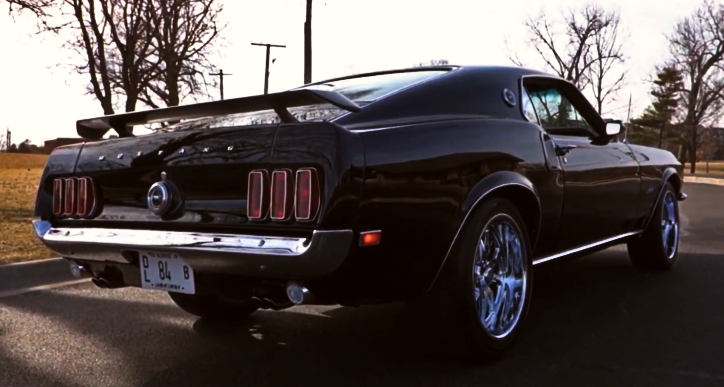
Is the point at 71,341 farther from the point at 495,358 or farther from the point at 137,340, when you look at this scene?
the point at 495,358

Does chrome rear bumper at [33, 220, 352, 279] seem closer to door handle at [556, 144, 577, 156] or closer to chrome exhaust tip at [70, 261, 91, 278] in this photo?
chrome exhaust tip at [70, 261, 91, 278]

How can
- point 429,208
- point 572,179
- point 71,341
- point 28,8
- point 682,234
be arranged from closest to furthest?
point 429,208 → point 71,341 → point 572,179 → point 682,234 → point 28,8

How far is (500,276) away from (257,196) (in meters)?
1.37

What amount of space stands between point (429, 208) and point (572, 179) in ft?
4.92

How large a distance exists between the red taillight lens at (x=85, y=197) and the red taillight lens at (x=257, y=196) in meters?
1.04

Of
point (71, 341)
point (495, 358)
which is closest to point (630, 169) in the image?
point (495, 358)

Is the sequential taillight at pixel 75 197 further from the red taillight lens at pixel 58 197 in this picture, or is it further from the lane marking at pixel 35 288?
the lane marking at pixel 35 288

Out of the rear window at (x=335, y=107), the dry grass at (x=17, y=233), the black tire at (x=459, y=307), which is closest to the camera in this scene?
the black tire at (x=459, y=307)

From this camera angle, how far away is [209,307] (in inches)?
167

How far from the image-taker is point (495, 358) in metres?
3.38

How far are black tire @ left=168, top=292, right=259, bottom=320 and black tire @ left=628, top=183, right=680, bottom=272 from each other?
→ 3029 millimetres

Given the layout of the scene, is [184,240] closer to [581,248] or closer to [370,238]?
[370,238]

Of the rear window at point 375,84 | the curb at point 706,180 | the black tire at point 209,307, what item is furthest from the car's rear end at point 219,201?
the curb at point 706,180

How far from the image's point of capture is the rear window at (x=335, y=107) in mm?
3281
